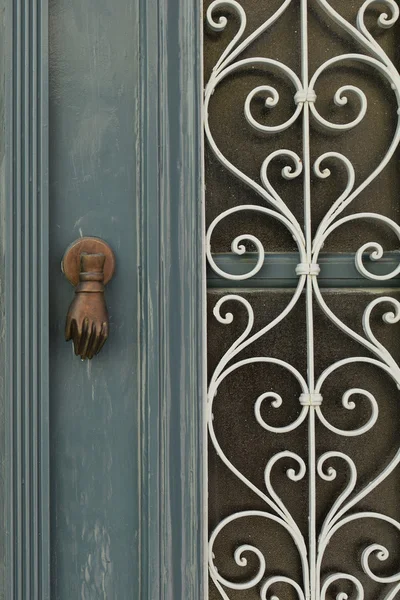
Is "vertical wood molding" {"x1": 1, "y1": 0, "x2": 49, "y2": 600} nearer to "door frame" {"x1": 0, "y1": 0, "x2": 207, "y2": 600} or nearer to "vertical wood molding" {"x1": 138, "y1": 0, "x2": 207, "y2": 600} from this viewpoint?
"door frame" {"x1": 0, "y1": 0, "x2": 207, "y2": 600}

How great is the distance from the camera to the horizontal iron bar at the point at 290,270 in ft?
2.24

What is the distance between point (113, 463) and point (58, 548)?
0.43ft

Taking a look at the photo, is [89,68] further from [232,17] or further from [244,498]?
[244,498]

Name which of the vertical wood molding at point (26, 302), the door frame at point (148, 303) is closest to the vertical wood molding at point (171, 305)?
the door frame at point (148, 303)

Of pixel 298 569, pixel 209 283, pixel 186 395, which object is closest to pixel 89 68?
pixel 209 283

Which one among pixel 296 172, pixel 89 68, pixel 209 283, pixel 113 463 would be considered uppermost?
pixel 89 68

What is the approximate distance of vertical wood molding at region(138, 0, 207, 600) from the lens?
631mm

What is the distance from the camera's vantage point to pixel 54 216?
25.7 inches

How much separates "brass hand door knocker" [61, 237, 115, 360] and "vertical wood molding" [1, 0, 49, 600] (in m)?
0.03

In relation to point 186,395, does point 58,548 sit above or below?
below

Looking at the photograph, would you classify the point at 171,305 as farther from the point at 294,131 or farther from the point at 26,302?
the point at 294,131

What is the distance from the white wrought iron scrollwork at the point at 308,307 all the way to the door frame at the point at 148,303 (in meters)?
0.04

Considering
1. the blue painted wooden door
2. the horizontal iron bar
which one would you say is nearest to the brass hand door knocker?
the blue painted wooden door

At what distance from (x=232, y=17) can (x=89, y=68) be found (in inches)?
8.5
